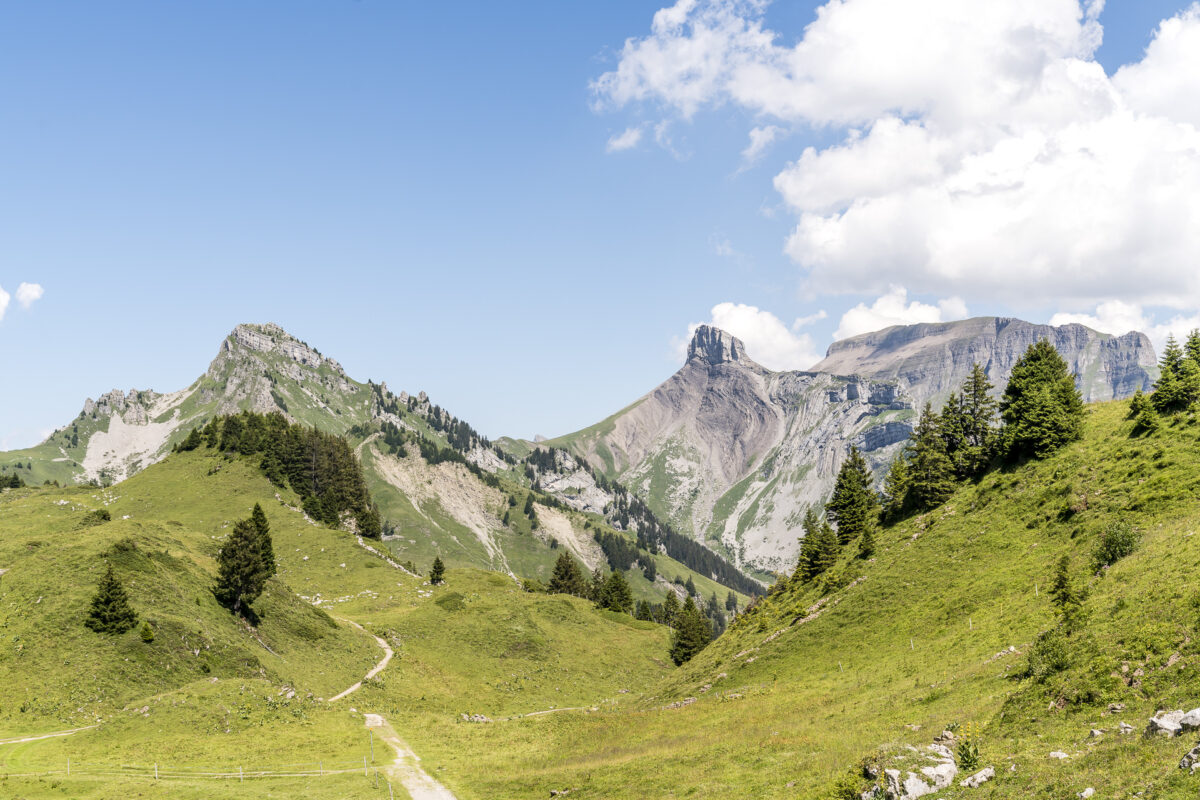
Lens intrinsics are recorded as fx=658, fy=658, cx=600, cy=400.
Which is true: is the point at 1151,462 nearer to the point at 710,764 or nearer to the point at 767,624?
the point at 767,624

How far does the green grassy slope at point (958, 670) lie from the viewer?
23.6 metres

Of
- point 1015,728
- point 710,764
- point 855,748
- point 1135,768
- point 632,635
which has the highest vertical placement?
point 1135,768

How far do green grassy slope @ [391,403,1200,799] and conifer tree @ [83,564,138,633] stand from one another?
106 feet

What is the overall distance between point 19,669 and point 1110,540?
84.0 metres

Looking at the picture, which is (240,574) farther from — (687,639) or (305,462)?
(305,462)

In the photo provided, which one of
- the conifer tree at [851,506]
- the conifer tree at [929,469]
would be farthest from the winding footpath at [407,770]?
the conifer tree at [929,469]

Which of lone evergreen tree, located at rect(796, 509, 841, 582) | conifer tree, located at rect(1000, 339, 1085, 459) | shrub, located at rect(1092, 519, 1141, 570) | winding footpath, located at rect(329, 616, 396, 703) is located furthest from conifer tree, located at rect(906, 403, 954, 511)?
winding footpath, located at rect(329, 616, 396, 703)

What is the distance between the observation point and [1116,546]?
39844 mm

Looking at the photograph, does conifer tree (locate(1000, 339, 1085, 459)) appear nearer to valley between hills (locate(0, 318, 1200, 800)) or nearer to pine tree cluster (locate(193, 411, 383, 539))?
valley between hills (locate(0, 318, 1200, 800))

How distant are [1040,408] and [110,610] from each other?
94.1 metres

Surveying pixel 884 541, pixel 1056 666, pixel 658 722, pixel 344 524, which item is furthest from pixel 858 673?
pixel 344 524

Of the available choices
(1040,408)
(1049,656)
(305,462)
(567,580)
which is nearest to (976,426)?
(1040,408)

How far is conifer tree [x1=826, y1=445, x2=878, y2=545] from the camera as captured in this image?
277 ft

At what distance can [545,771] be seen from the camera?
4241cm
